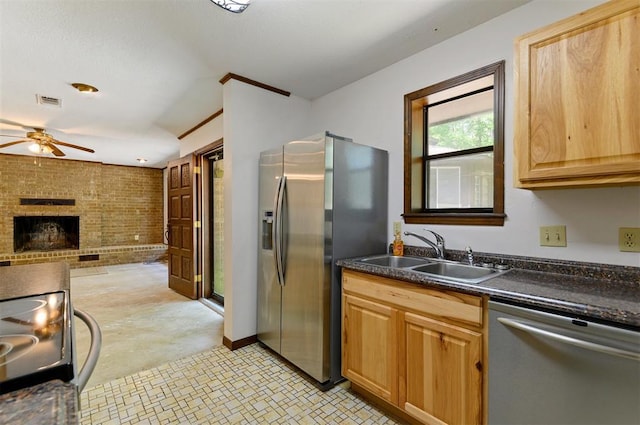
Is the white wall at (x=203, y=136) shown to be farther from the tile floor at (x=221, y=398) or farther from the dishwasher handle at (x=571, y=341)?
the dishwasher handle at (x=571, y=341)

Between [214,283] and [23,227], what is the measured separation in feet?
16.9

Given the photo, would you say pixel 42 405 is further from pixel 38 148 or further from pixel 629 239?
pixel 38 148

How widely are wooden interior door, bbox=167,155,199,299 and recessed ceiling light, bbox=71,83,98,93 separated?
55.3 inches

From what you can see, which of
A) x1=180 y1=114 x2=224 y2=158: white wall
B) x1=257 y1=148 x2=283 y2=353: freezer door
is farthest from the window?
x1=180 y1=114 x2=224 y2=158: white wall

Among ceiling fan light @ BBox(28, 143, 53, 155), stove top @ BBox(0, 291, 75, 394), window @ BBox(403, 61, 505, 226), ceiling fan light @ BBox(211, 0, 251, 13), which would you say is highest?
ceiling fan light @ BBox(211, 0, 251, 13)

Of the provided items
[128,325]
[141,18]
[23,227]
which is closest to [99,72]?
[141,18]

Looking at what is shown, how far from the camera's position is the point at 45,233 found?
661cm

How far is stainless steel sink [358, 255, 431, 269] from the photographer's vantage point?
2180mm

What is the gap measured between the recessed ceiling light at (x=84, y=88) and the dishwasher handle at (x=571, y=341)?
3.81m

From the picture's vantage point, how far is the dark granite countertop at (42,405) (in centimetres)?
43

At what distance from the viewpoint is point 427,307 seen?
158cm

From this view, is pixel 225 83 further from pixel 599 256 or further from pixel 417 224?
pixel 599 256

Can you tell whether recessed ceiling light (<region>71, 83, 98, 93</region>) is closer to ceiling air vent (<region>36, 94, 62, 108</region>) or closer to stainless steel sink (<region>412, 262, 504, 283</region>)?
ceiling air vent (<region>36, 94, 62, 108</region>)

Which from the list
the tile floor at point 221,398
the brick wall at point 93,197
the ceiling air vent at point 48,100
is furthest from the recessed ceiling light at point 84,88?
the brick wall at point 93,197
